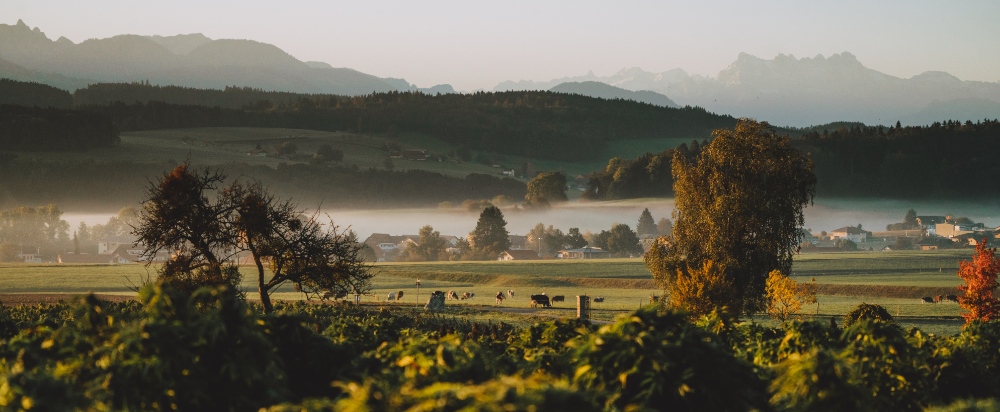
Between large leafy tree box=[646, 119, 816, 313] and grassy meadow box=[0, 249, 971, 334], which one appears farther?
grassy meadow box=[0, 249, 971, 334]

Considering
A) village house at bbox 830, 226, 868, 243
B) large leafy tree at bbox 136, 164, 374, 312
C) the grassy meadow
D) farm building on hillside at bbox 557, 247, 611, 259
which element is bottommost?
farm building on hillside at bbox 557, 247, 611, 259

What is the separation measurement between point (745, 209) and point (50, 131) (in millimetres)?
173018

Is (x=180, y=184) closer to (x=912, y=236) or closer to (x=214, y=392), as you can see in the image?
(x=214, y=392)

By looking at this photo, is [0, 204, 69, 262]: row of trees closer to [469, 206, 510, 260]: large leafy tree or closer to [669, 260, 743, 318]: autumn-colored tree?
[469, 206, 510, 260]: large leafy tree

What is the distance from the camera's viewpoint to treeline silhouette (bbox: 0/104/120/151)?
540ft

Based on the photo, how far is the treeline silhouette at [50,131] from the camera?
164 meters

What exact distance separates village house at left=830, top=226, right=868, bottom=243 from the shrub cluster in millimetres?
188264

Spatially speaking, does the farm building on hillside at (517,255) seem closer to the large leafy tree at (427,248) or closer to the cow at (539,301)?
the large leafy tree at (427,248)

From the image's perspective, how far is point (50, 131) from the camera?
16488 centimetres

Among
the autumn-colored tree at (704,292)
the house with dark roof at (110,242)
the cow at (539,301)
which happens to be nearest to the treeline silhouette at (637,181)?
the house with dark roof at (110,242)

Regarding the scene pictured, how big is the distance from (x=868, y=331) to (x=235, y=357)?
34.4 feet

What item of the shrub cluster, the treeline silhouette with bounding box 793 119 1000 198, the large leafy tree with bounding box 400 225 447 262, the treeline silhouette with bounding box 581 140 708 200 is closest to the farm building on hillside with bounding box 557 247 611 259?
the large leafy tree with bounding box 400 225 447 262

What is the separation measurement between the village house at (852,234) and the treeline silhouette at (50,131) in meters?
185

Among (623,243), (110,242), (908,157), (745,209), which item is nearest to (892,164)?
(908,157)
